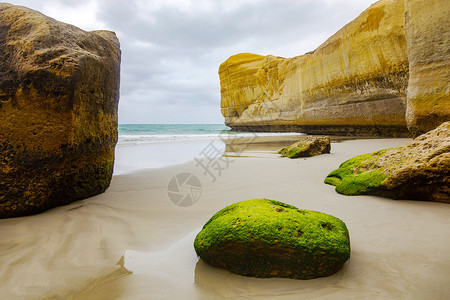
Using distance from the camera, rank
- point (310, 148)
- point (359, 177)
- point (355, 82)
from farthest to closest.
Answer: point (355, 82)
point (310, 148)
point (359, 177)

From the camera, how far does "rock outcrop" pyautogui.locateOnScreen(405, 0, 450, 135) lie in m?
5.04

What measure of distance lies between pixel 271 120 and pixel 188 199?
22.0 m

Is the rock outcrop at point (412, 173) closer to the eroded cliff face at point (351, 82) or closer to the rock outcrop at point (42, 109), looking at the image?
the rock outcrop at point (42, 109)

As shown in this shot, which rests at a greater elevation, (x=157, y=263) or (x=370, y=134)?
(x=370, y=134)

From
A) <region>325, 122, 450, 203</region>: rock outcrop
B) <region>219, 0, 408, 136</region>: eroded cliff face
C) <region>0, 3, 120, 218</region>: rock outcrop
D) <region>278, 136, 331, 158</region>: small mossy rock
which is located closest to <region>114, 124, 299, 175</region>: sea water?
<region>0, 3, 120, 218</region>: rock outcrop

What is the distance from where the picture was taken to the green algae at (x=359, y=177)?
3230 mm

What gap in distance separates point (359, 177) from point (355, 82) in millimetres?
12276

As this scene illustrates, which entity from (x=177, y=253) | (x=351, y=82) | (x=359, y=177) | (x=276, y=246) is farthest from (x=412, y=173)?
(x=351, y=82)

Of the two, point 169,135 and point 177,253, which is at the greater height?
point 169,135

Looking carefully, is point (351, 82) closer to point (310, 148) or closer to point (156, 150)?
point (310, 148)

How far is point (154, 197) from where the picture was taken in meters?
3.73

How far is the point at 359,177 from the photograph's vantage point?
3477 millimetres

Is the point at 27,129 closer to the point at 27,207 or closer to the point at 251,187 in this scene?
the point at 27,207

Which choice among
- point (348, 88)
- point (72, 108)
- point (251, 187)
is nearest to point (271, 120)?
point (348, 88)
